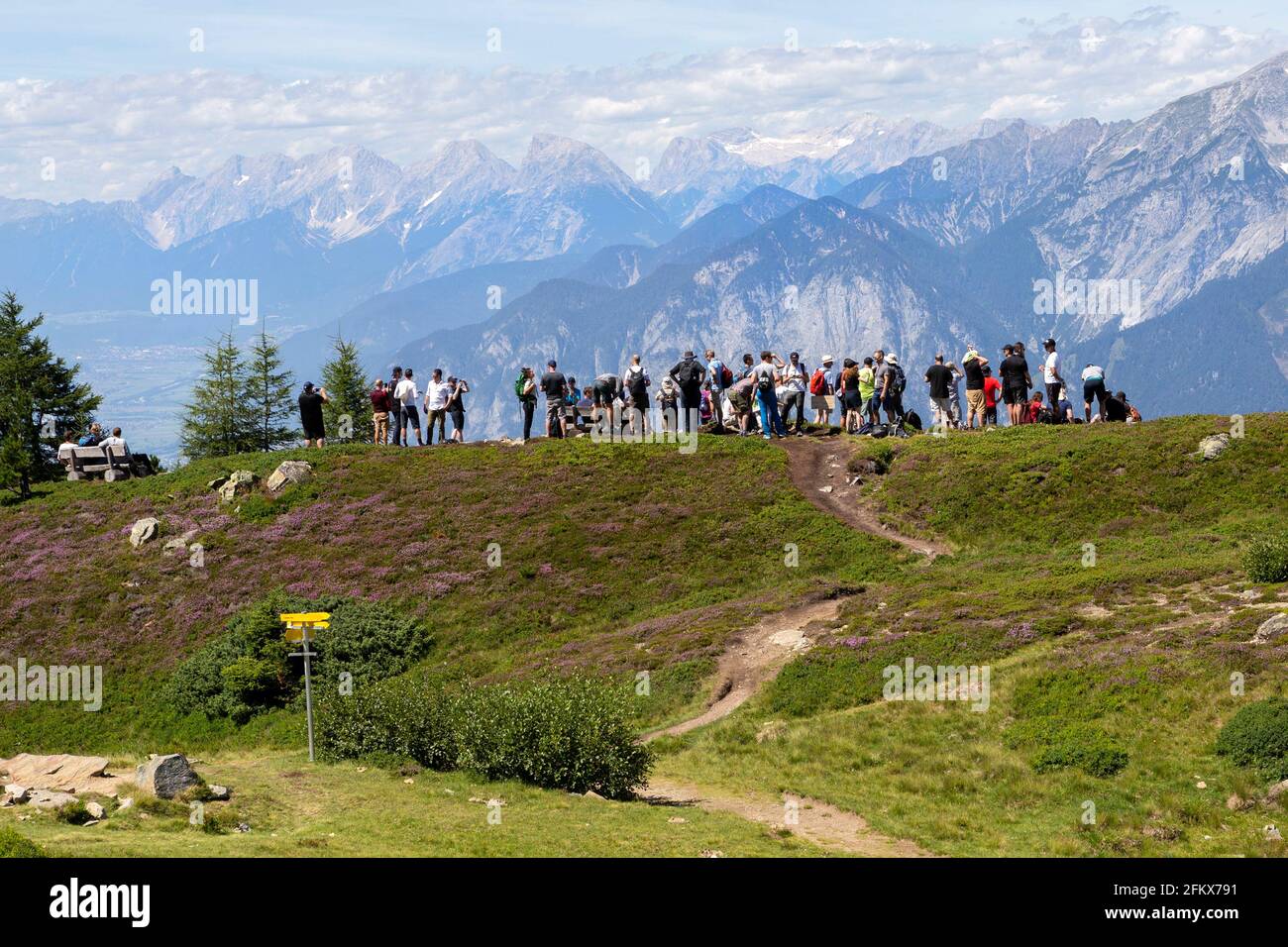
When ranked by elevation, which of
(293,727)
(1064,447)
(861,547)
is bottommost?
(293,727)

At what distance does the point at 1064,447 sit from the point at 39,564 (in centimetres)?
4017

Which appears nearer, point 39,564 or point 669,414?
point 39,564

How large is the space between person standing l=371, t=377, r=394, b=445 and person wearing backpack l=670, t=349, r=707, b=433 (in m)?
13.3

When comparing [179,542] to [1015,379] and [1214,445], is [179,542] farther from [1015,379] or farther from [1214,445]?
[1214,445]

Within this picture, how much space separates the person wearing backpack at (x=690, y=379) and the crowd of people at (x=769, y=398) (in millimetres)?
50

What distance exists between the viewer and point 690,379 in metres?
52.8

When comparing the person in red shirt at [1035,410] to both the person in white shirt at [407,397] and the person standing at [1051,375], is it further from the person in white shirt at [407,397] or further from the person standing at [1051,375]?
the person in white shirt at [407,397]

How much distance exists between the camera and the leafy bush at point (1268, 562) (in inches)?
1308

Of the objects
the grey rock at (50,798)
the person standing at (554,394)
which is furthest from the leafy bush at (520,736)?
the person standing at (554,394)

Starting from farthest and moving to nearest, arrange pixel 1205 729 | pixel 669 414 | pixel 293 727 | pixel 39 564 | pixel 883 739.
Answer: pixel 669 414 < pixel 39 564 < pixel 293 727 < pixel 883 739 < pixel 1205 729

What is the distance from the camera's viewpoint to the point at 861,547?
4431 centimetres
